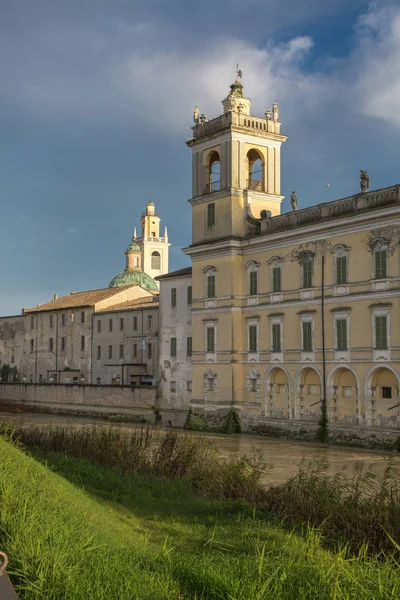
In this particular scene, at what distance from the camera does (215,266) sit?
4341 centimetres

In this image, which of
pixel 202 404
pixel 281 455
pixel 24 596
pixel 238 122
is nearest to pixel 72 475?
pixel 24 596

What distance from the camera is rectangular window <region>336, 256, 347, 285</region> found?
118ft

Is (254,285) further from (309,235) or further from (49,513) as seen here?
(49,513)

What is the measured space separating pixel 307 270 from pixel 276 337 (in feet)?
14.0

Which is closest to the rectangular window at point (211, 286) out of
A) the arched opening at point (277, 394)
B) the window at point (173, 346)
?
the window at point (173, 346)

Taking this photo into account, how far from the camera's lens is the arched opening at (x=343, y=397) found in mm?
35281

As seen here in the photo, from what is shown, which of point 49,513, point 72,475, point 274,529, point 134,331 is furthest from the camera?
point 134,331

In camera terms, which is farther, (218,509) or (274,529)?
(218,509)

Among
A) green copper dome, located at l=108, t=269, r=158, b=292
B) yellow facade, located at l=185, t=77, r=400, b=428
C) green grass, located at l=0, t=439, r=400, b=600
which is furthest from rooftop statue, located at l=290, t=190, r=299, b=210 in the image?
green copper dome, located at l=108, t=269, r=158, b=292

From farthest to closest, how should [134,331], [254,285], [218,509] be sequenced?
[134,331] < [254,285] < [218,509]

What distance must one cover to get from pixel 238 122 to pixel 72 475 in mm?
30406

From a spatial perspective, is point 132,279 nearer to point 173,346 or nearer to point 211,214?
point 173,346

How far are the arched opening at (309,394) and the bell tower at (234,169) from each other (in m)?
9.41

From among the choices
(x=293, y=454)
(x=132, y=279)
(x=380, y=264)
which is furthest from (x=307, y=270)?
(x=132, y=279)
